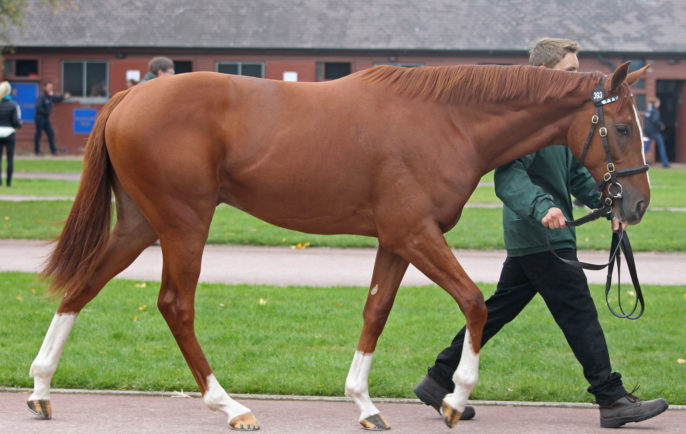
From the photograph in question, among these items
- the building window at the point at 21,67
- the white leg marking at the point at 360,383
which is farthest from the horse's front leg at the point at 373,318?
the building window at the point at 21,67

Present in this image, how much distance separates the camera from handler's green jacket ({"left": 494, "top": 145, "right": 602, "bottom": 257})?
5039 millimetres

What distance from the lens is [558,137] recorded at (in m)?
5.00

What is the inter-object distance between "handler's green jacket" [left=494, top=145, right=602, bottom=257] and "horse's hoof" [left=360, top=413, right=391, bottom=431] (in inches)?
46.5

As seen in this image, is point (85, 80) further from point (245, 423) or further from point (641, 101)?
point (245, 423)

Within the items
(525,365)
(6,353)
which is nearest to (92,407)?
(6,353)

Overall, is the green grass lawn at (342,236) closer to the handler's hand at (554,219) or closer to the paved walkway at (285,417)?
the paved walkway at (285,417)

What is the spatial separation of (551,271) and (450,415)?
0.99 metres

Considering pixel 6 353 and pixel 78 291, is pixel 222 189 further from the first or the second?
pixel 6 353

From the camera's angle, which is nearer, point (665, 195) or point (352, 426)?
point (352, 426)

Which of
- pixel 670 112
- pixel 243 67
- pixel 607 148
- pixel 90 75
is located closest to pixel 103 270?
pixel 607 148

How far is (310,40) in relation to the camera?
32.7 metres

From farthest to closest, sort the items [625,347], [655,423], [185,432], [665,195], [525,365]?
[665,195], [625,347], [525,365], [655,423], [185,432]

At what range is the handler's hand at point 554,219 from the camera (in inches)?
186

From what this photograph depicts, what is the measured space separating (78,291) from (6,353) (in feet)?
4.86
